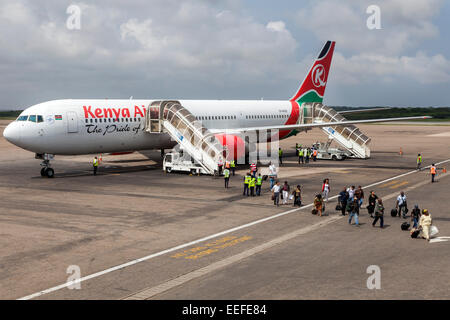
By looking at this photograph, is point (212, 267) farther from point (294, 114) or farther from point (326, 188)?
point (294, 114)

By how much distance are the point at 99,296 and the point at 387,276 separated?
868 centimetres

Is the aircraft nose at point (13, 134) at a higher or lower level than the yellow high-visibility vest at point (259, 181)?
higher

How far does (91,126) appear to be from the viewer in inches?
1475

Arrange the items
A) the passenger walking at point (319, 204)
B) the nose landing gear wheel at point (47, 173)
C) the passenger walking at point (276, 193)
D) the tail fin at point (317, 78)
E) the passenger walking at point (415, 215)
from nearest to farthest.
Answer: the passenger walking at point (415, 215) < the passenger walking at point (319, 204) < the passenger walking at point (276, 193) < the nose landing gear wheel at point (47, 173) < the tail fin at point (317, 78)

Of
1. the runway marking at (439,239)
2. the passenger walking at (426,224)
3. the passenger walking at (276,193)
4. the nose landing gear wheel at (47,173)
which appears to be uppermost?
the nose landing gear wheel at (47,173)

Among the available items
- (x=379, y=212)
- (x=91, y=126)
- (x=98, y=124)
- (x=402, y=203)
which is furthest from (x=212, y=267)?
(x=98, y=124)

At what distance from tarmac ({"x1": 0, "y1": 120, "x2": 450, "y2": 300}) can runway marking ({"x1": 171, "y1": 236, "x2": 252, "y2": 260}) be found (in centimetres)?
4

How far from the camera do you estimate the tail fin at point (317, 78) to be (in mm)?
58344

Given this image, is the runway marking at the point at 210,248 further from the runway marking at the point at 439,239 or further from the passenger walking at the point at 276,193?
the runway marking at the point at 439,239

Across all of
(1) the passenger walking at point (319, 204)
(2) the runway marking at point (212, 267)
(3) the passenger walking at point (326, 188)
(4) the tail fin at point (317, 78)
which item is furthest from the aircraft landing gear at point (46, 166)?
(4) the tail fin at point (317, 78)

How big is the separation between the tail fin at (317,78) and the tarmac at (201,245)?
83.5 feet

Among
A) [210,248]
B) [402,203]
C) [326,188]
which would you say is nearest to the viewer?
[210,248]

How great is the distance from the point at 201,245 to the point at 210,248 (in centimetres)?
56
